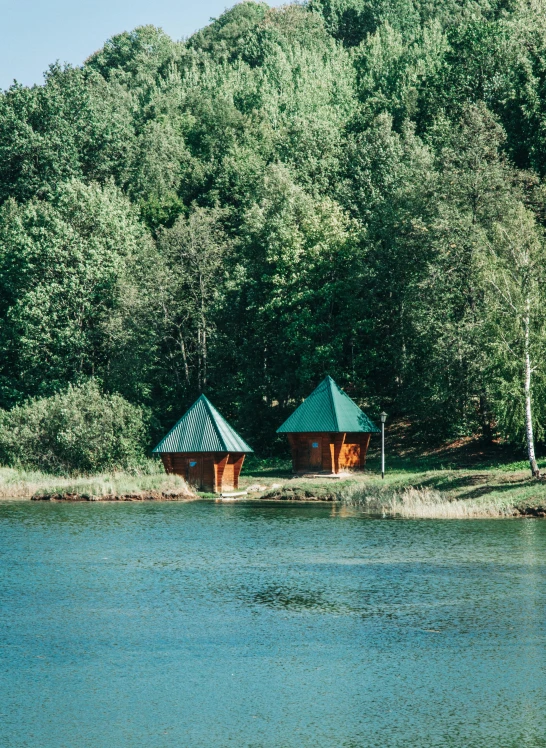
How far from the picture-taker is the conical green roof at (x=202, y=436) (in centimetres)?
4575

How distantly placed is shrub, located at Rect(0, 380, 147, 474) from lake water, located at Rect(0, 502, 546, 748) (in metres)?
20.8

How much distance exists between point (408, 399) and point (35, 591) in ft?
109

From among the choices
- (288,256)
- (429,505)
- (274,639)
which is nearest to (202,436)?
(429,505)

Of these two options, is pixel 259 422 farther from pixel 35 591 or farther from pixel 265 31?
pixel 265 31

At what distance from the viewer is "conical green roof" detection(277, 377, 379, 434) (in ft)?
162

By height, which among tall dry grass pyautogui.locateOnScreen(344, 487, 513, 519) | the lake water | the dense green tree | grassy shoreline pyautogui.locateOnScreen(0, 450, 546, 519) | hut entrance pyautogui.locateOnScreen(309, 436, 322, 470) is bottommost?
the lake water

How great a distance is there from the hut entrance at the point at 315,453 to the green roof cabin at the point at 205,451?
4543 mm

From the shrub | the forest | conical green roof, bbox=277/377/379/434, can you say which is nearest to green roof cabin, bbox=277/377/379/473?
conical green roof, bbox=277/377/379/434

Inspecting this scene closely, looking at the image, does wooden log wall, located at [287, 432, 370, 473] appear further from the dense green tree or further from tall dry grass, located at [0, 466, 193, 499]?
the dense green tree

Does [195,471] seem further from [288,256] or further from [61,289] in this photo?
[61,289]

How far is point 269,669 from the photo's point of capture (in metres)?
14.7

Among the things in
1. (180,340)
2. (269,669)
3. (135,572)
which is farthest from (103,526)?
(180,340)

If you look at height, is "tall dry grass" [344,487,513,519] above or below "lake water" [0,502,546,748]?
above

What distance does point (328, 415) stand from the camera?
49750 mm
